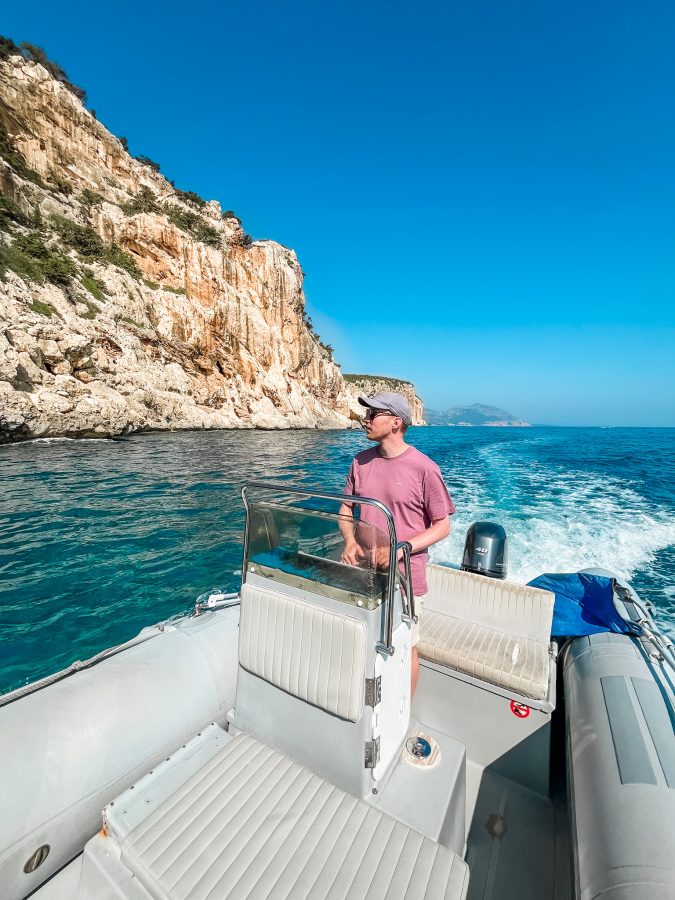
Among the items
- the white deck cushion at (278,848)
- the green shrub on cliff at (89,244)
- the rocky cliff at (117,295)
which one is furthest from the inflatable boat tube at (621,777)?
the green shrub on cliff at (89,244)

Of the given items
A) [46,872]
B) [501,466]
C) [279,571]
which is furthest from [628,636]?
[501,466]

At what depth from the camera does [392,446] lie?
2.30m

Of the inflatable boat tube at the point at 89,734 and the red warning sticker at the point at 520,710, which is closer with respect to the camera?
the inflatable boat tube at the point at 89,734

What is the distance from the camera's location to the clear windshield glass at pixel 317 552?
68.2 inches

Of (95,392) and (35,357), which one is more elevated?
(35,357)

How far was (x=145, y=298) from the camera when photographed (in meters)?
25.5

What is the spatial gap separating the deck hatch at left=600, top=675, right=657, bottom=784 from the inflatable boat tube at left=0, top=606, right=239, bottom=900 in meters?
2.08

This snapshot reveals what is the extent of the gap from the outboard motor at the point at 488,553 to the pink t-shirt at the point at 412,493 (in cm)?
198

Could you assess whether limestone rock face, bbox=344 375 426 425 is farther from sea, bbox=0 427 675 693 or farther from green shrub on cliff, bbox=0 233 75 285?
sea, bbox=0 427 675 693

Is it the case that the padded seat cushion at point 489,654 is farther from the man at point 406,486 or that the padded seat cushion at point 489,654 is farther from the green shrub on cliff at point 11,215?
the green shrub on cliff at point 11,215

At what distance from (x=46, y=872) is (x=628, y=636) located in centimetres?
358

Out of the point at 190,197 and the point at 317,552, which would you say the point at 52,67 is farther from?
the point at 317,552

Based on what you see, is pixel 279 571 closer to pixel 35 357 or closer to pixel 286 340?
pixel 35 357

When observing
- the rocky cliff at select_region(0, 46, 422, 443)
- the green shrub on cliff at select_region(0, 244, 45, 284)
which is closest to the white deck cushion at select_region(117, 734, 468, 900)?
the rocky cliff at select_region(0, 46, 422, 443)
